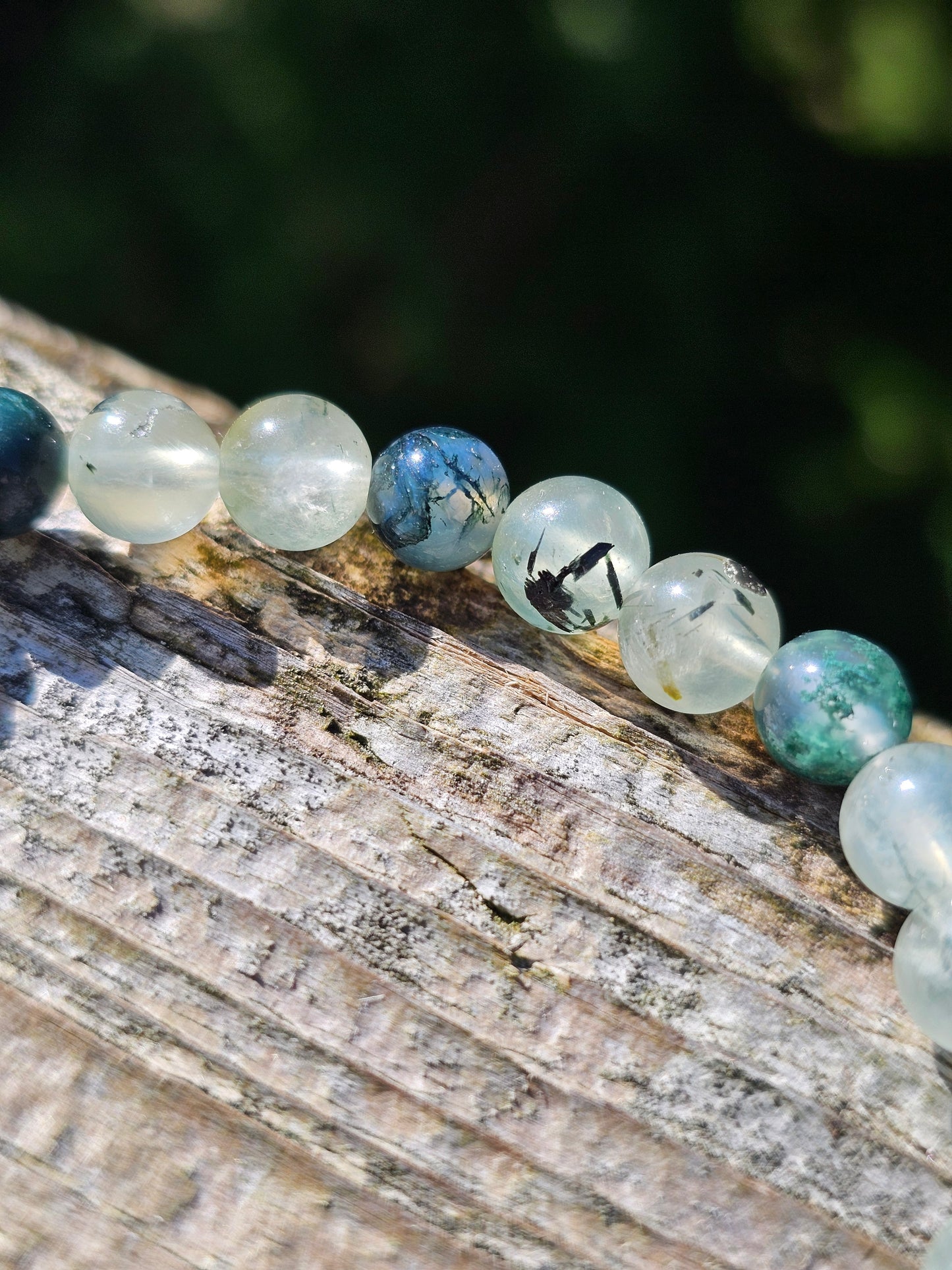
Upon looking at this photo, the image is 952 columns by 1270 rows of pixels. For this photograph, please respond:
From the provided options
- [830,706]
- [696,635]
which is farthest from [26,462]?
[830,706]

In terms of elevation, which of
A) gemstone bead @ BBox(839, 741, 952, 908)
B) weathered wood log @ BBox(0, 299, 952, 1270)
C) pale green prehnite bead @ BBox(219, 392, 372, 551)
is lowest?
weathered wood log @ BBox(0, 299, 952, 1270)

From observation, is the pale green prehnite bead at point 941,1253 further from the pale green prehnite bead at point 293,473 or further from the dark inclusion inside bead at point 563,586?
the pale green prehnite bead at point 293,473

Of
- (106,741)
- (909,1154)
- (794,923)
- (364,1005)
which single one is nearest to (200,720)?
(106,741)

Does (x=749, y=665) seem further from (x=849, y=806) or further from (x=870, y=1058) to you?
(x=870, y=1058)

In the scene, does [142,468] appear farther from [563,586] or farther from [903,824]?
[903,824]

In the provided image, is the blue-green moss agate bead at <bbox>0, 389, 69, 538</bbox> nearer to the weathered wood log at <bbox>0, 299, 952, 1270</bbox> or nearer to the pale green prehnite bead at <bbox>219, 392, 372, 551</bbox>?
the weathered wood log at <bbox>0, 299, 952, 1270</bbox>

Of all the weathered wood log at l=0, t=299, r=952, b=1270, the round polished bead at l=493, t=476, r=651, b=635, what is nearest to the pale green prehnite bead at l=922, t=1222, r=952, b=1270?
the weathered wood log at l=0, t=299, r=952, b=1270

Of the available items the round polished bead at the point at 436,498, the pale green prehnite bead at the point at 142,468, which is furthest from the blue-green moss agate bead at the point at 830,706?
the pale green prehnite bead at the point at 142,468
